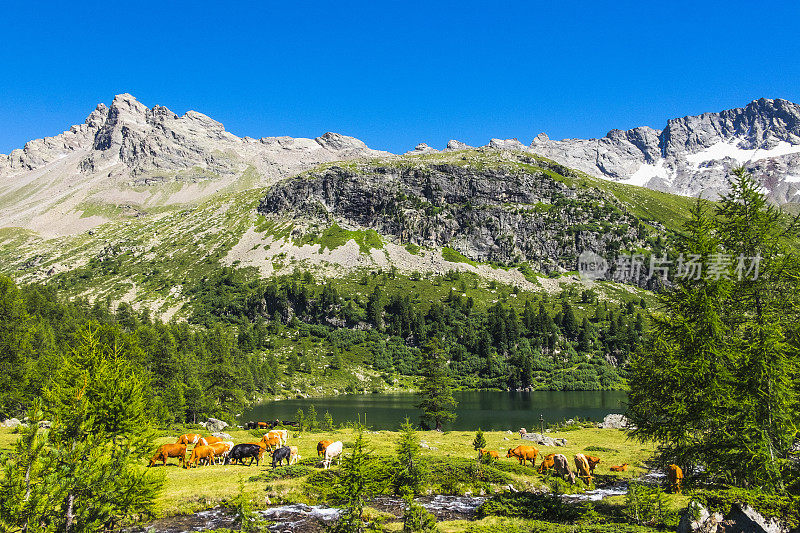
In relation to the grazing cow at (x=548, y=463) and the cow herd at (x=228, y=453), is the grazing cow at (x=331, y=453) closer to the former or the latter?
the cow herd at (x=228, y=453)

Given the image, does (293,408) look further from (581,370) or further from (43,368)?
(581,370)

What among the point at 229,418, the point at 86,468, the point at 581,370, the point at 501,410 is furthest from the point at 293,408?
the point at 581,370

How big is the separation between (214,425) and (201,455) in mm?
32189

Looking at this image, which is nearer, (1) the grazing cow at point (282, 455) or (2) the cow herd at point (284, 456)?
(2) the cow herd at point (284, 456)

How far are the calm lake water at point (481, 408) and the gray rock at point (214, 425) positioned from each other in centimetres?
2080

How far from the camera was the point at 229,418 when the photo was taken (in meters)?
68.7

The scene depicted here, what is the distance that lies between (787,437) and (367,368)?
474 ft

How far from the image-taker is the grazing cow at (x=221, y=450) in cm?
3312

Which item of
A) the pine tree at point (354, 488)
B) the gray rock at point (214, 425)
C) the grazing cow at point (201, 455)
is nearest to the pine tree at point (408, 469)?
the pine tree at point (354, 488)

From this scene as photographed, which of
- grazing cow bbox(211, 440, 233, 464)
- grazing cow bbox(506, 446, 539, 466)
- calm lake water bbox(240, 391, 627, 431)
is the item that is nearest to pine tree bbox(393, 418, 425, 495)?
grazing cow bbox(506, 446, 539, 466)

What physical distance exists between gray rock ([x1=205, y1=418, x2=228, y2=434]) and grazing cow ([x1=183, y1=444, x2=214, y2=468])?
29.2 meters

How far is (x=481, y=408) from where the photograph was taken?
10225 cm

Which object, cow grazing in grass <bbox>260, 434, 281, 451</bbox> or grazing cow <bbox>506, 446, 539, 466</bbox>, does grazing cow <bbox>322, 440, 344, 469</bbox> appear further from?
grazing cow <bbox>506, 446, 539, 466</bbox>

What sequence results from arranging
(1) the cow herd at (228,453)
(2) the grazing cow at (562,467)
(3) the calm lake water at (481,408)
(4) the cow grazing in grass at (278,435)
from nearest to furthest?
(2) the grazing cow at (562,467) → (1) the cow herd at (228,453) → (4) the cow grazing in grass at (278,435) → (3) the calm lake water at (481,408)
